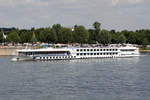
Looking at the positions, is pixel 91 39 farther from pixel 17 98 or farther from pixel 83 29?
pixel 17 98

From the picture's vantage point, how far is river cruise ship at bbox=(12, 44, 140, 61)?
3423 inches

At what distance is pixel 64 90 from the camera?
42.4 metres

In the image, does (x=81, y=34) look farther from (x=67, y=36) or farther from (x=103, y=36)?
(x=103, y=36)

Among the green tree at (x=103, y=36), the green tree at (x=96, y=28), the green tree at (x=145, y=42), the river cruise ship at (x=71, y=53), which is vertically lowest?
the river cruise ship at (x=71, y=53)

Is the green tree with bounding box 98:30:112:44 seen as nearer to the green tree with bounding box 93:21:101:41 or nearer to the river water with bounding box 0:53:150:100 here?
the green tree with bounding box 93:21:101:41

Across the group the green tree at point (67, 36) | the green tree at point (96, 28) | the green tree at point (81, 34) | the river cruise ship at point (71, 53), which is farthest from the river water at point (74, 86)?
the green tree at point (96, 28)

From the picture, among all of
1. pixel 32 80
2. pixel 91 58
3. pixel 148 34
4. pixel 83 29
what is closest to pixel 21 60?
pixel 91 58

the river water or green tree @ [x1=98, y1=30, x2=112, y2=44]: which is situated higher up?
green tree @ [x1=98, y1=30, x2=112, y2=44]

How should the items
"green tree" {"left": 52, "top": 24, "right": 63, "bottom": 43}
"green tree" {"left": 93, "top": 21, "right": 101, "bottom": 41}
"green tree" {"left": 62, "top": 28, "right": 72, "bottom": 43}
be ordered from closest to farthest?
"green tree" {"left": 62, "top": 28, "right": 72, "bottom": 43}, "green tree" {"left": 93, "top": 21, "right": 101, "bottom": 41}, "green tree" {"left": 52, "top": 24, "right": 63, "bottom": 43}

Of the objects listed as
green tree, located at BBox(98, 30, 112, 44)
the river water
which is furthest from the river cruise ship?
green tree, located at BBox(98, 30, 112, 44)

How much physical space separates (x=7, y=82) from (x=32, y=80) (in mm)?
3483

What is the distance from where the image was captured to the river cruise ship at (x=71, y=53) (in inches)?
3423

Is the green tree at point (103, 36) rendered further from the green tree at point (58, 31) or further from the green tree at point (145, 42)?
the green tree at point (145, 42)

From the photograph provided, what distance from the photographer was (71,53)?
92.4 m
